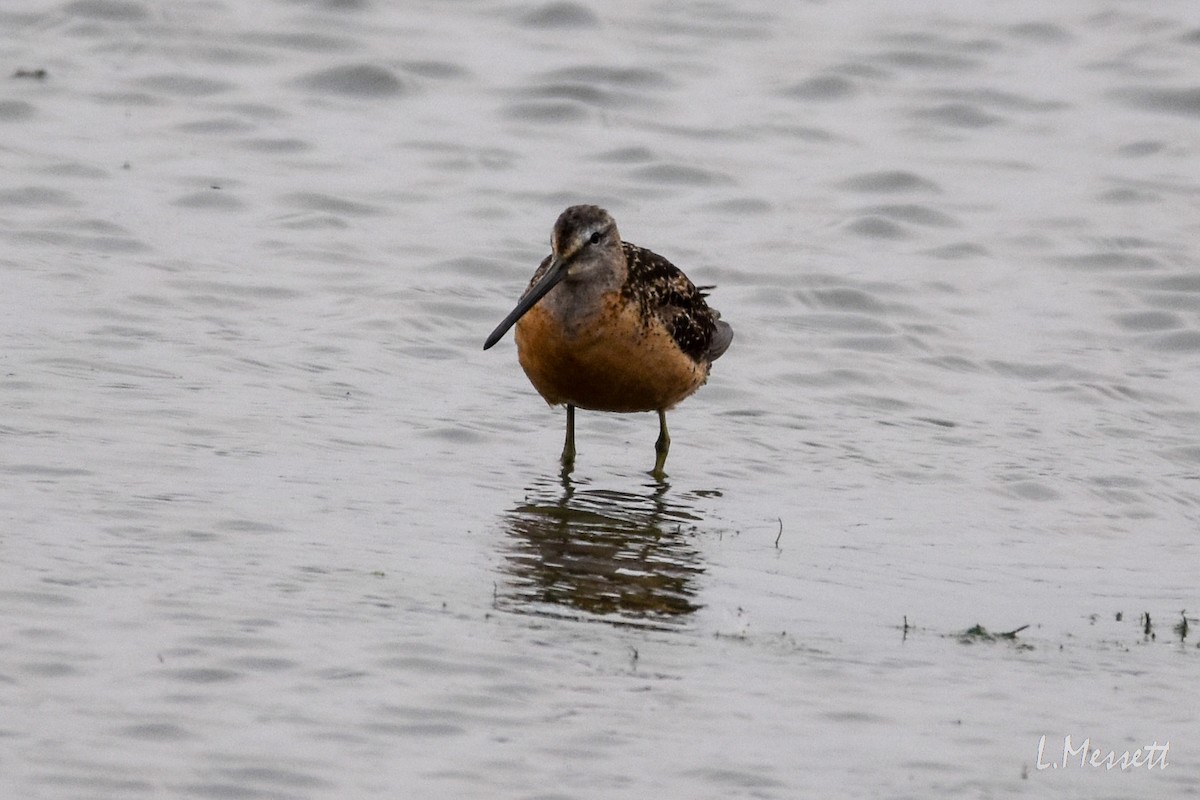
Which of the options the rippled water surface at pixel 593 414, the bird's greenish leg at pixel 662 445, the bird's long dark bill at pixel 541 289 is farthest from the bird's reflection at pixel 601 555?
the bird's long dark bill at pixel 541 289

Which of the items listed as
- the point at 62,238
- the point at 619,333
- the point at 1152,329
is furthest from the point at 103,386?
the point at 1152,329

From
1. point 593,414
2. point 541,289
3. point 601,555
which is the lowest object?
point 593,414

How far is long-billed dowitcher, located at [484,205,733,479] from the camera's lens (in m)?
8.34

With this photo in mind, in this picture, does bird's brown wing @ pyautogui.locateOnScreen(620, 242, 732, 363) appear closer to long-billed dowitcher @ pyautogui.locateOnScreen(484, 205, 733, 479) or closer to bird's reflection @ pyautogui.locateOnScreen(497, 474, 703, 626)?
long-billed dowitcher @ pyautogui.locateOnScreen(484, 205, 733, 479)

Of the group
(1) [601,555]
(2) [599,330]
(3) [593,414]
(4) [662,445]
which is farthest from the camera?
(3) [593,414]

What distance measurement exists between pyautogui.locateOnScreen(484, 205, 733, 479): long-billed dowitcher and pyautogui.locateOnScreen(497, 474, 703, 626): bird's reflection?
1.40 ft

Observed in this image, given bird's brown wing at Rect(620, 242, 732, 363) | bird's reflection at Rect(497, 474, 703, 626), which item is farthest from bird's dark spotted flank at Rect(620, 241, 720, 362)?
bird's reflection at Rect(497, 474, 703, 626)

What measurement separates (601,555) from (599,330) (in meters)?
1.44

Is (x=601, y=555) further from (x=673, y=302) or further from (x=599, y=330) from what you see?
(x=673, y=302)

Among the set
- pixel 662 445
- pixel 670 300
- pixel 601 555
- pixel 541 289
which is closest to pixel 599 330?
pixel 541 289

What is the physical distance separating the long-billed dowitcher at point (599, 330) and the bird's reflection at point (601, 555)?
425 millimetres

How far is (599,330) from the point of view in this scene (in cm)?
835

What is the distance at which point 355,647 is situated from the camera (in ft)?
18.8

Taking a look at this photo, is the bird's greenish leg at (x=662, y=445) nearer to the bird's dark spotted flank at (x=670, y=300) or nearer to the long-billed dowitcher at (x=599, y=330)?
the long-billed dowitcher at (x=599, y=330)
